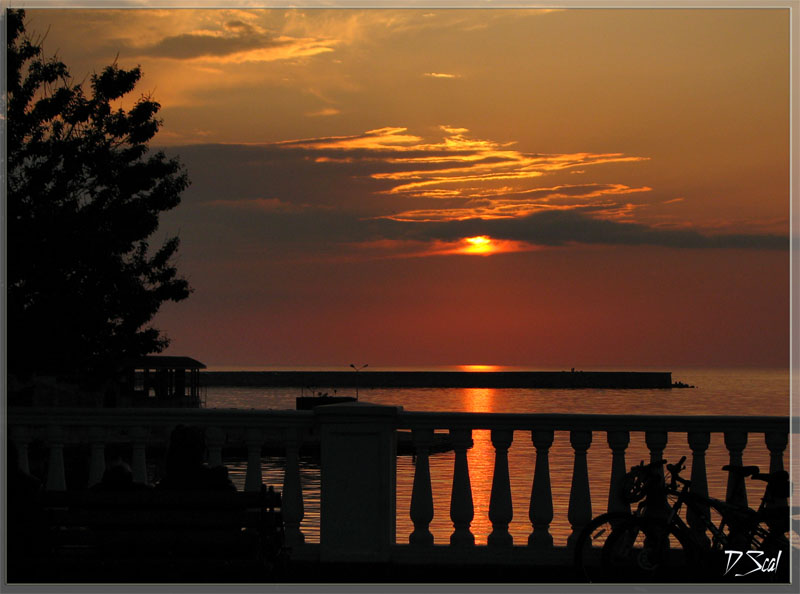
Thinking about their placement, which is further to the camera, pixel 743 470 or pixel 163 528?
pixel 743 470

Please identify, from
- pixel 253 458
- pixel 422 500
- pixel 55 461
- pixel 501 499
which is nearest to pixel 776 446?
pixel 501 499

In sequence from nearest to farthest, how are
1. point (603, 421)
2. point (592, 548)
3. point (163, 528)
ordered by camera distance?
point (163, 528)
point (592, 548)
point (603, 421)

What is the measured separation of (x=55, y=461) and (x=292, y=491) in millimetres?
2146

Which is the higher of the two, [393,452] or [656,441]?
[656,441]

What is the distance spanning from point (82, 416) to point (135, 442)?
0.53 m

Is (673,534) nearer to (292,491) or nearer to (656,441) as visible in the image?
(656,441)

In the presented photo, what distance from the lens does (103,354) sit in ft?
82.3

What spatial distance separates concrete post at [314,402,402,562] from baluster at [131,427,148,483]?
1638 mm

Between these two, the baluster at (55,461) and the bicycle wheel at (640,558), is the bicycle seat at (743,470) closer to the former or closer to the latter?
the bicycle wheel at (640,558)

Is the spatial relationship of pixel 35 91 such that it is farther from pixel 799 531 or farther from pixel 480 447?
pixel 480 447

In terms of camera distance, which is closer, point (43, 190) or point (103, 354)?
point (43, 190)

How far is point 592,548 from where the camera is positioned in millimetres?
8406

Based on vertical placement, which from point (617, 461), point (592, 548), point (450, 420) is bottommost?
point (592, 548)
